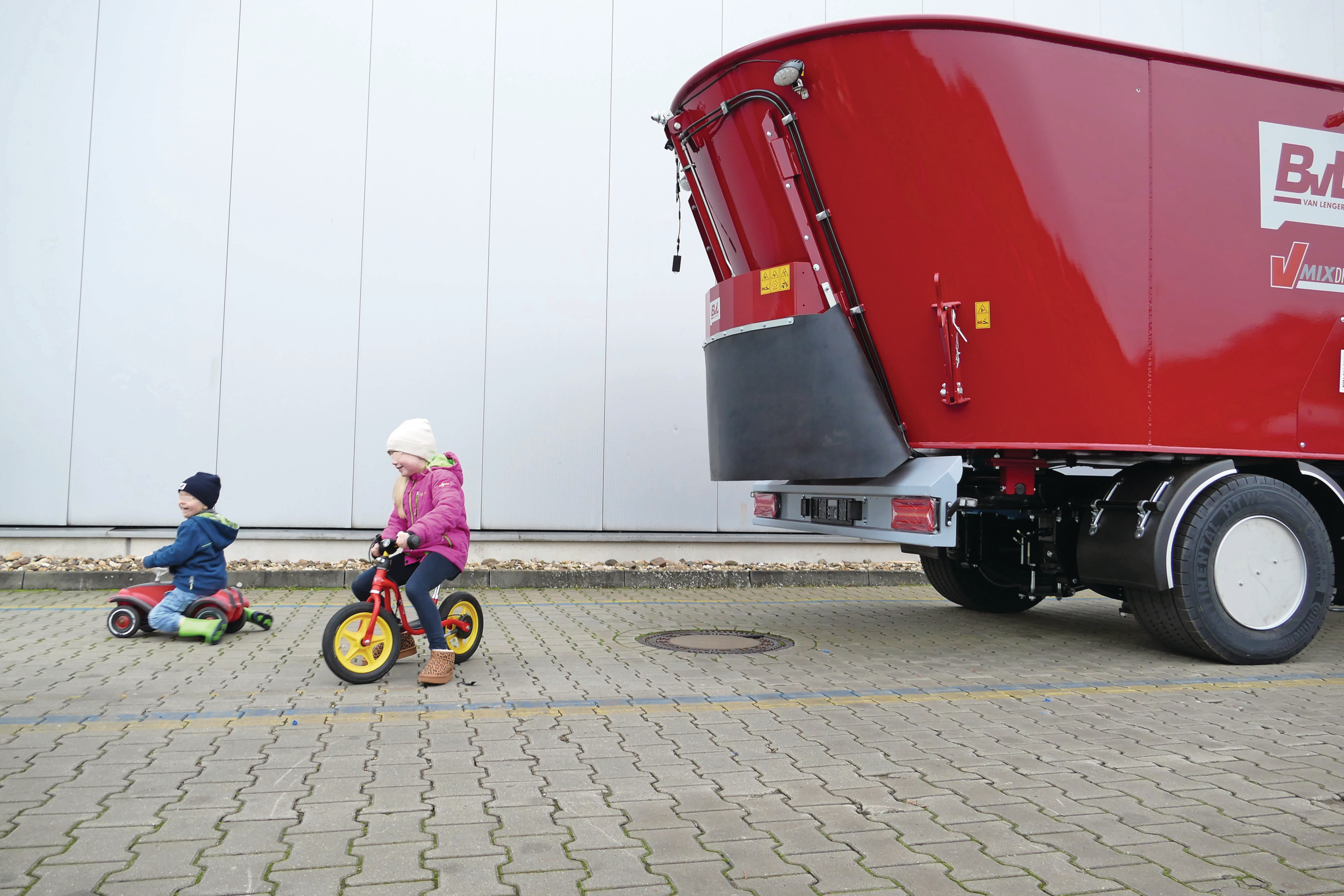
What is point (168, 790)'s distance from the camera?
3.66 metres

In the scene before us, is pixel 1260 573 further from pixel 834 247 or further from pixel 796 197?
pixel 796 197

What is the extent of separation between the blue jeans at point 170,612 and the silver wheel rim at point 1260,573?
22.6 feet

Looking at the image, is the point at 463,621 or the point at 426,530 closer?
the point at 426,530

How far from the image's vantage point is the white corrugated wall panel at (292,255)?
10039mm

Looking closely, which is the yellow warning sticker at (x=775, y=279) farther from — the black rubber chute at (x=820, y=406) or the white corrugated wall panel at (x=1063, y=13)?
the white corrugated wall panel at (x=1063, y=13)

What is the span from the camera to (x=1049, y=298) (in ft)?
19.3

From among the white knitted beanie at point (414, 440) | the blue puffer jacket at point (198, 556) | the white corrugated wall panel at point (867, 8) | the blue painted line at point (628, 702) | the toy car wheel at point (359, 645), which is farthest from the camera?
the white corrugated wall panel at point (867, 8)

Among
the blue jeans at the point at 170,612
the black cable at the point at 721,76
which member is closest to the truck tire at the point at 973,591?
the black cable at the point at 721,76

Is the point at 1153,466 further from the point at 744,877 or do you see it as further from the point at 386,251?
the point at 386,251

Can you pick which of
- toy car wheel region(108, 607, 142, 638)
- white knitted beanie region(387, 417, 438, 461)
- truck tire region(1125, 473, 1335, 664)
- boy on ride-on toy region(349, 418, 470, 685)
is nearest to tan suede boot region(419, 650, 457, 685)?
boy on ride-on toy region(349, 418, 470, 685)

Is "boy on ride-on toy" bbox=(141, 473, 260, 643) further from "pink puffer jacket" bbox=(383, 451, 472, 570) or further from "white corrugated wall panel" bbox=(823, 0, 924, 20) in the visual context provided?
"white corrugated wall panel" bbox=(823, 0, 924, 20)

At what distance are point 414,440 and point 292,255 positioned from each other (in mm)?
5399

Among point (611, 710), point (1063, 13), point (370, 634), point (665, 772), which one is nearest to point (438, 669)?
point (370, 634)

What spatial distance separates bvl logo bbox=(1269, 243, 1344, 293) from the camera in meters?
6.36
